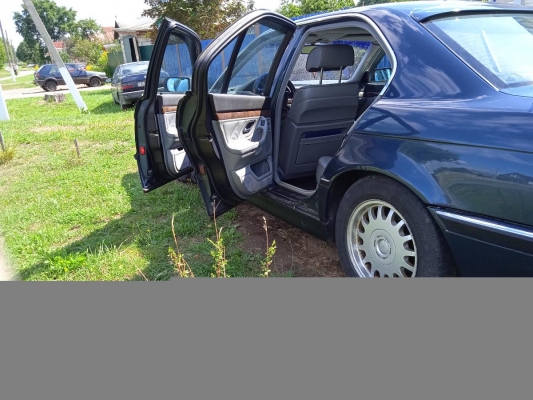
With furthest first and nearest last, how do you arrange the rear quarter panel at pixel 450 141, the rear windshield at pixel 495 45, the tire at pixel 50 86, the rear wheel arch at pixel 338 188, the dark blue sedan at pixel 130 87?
the tire at pixel 50 86 → the dark blue sedan at pixel 130 87 → the rear wheel arch at pixel 338 188 → the rear windshield at pixel 495 45 → the rear quarter panel at pixel 450 141

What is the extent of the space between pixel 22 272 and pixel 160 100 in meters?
1.77

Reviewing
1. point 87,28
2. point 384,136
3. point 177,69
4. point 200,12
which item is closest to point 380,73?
point 177,69

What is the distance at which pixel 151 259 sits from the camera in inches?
135

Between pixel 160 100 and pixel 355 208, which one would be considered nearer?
pixel 355 208

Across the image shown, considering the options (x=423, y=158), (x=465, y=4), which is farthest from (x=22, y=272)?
(x=465, y=4)

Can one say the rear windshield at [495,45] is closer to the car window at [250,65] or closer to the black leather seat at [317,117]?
the black leather seat at [317,117]

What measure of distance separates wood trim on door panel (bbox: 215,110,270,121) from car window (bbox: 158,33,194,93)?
1.08 metres

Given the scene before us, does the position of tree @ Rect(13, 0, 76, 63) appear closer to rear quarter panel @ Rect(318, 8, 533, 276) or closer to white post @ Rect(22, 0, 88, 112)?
white post @ Rect(22, 0, 88, 112)

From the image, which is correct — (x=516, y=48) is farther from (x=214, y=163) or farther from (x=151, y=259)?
(x=151, y=259)

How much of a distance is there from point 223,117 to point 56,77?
2772cm

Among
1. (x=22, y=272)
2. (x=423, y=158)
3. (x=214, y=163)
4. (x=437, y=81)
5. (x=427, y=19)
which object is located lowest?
A: (x=22, y=272)

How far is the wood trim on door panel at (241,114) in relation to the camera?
108 inches

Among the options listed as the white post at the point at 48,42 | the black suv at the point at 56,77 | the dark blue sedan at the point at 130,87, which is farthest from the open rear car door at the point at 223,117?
the black suv at the point at 56,77

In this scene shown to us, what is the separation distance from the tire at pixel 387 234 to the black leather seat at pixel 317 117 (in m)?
1.00
